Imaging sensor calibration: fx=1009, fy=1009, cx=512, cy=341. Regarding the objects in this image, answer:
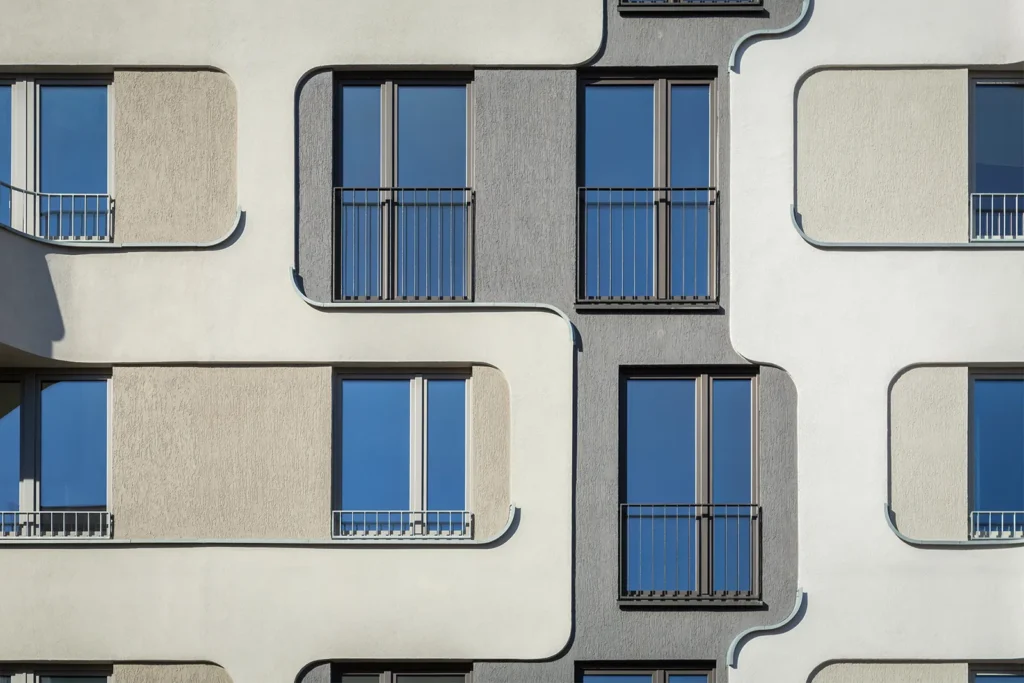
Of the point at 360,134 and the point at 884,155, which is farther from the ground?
the point at 360,134

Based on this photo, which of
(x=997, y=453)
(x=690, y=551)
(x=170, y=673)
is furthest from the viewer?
(x=997, y=453)

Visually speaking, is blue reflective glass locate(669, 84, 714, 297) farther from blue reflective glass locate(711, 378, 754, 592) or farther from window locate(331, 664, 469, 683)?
window locate(331, 664, 469, 683)

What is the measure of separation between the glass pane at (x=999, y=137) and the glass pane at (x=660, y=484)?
3983 millimetres

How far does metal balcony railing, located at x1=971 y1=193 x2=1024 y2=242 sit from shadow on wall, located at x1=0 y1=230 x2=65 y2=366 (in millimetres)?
9831

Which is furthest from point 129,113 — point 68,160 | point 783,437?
point 783,437

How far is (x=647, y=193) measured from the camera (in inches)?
435

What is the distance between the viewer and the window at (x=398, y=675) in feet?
34.8

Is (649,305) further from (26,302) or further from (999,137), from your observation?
(26,302)

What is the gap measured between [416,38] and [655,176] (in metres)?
2.98

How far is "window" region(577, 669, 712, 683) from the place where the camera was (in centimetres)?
1066

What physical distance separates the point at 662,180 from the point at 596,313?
5.44 ft

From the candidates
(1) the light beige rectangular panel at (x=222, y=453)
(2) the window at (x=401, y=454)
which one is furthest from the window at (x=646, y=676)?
(1) the light beige rectangular panel at (x=222, y=453)

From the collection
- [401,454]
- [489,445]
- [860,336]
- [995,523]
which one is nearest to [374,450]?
[401,454]

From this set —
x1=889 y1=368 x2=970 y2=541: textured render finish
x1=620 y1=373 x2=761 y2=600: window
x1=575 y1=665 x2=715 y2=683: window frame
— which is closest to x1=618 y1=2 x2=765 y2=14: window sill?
x1=620 y1=373 x2=761 y2=600: window
